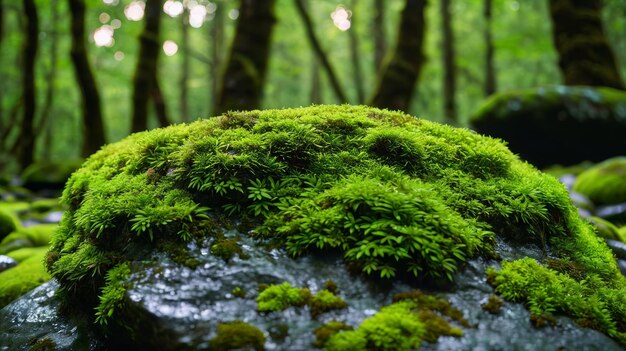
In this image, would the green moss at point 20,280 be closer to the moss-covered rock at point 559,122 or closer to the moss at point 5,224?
the moss at point 5,224

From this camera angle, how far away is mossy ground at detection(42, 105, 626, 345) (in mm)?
2426

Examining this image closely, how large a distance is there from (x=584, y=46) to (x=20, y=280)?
13394 millimetres

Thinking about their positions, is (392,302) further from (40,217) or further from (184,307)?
(40,217)

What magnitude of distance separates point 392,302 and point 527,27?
84.2 feet

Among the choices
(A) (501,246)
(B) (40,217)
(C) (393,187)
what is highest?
(C) (393,187)

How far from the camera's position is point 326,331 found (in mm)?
2033

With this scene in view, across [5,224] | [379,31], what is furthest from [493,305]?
[379,31]

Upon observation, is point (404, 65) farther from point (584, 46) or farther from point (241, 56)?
point (584, 46)

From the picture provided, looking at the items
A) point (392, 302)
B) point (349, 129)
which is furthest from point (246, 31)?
point (392, 302)

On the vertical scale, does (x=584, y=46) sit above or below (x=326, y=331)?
above

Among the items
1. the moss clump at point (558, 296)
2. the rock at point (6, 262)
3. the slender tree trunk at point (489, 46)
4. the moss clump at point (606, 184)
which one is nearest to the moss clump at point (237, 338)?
the moss clump at point (558, 296)

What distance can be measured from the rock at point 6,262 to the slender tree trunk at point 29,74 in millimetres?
9426

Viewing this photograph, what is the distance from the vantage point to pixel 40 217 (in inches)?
302

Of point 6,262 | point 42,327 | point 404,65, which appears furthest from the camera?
point 404,65
